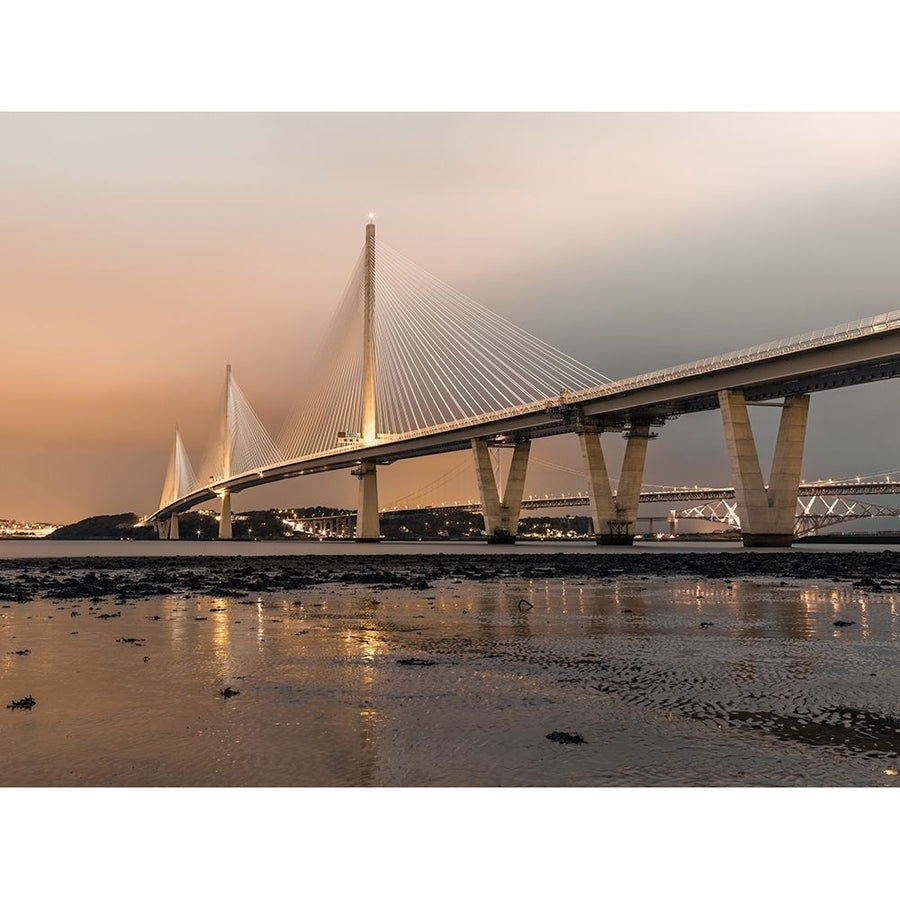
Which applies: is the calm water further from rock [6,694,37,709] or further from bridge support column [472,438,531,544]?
rock [6,694,37,709]

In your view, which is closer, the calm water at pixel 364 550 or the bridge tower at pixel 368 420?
the calm water at pixel 364 550

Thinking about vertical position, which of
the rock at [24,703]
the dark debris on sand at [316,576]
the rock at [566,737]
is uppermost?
the dark debris on sand at [316,576]

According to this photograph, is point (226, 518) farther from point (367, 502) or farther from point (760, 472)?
point (760, 472)

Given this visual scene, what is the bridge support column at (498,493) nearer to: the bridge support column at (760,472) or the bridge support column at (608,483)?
the bridge support column at (608,483)

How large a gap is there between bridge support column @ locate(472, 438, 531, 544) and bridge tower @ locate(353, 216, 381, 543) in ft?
43.9

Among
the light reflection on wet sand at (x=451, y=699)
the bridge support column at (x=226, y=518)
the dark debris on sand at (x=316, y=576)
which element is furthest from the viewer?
the bridge support column at (x=226, y=518)

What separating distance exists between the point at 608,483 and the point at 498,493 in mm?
18684

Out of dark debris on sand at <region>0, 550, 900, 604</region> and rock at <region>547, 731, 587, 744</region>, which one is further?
dark debris on sand at <region>0, 550, 900, 604</region>

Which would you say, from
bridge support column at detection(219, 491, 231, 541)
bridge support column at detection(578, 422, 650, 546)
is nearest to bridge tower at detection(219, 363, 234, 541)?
bridge support column at detection(219, 491, 231, 541)

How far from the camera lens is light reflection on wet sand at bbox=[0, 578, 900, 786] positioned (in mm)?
6695

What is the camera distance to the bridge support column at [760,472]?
61.9 meters

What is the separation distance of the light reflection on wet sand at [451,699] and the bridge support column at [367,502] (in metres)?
88.1

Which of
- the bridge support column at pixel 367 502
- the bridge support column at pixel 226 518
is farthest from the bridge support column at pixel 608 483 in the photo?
the bridge support column at pixel 226 518

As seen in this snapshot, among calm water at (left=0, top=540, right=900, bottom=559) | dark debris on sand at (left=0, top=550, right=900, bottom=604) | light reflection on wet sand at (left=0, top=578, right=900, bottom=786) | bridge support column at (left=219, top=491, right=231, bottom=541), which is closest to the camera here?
light reflection on wet sand at (left=0, top=578, right=900, bottom=786)
